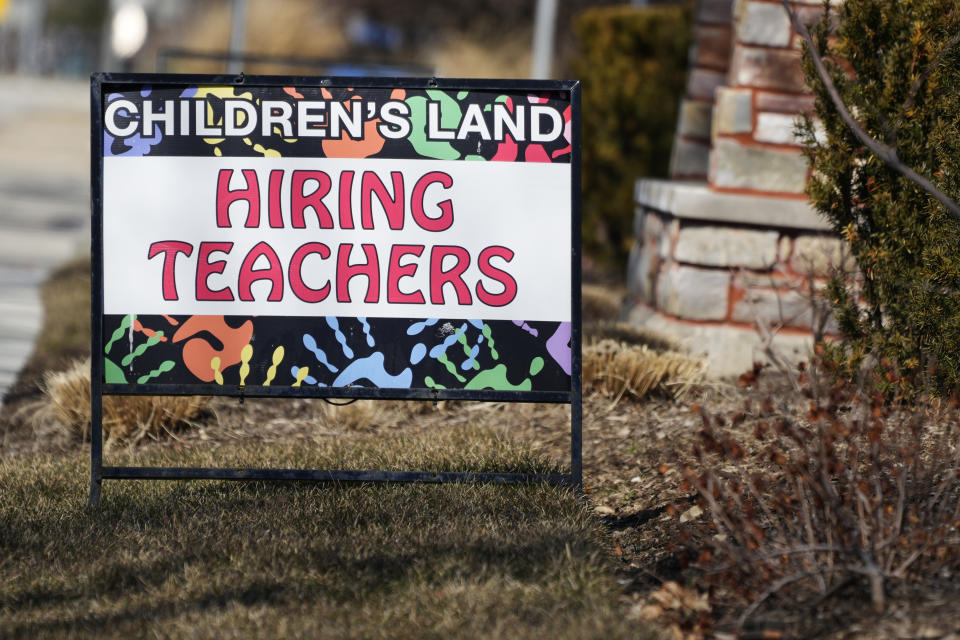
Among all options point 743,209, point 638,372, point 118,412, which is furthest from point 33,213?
point 638,372

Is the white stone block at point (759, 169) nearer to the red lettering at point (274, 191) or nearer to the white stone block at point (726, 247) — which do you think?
the white stone block at point (726, 247)

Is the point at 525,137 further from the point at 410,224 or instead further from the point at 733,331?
the point at 733,331

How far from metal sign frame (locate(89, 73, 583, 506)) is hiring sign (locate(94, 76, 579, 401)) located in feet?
0.05

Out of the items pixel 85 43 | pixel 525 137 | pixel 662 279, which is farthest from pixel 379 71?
pixel 85 43

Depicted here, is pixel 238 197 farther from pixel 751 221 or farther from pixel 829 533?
pixel 751 221

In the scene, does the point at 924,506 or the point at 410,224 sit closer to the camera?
the point at 924,506

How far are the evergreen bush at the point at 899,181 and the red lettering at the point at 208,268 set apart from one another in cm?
256

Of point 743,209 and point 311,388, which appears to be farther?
point 743,209

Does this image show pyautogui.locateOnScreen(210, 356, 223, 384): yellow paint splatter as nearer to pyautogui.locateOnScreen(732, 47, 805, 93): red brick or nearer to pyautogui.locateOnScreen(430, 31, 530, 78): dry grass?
pyautogui.locateOnScreen(732, 47, 805, 93): red brick

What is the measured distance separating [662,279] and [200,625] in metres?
4.51

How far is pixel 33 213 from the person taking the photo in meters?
13.3

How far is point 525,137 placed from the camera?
423cm

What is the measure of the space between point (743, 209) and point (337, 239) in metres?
3.13

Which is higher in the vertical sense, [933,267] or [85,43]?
[85,43]
